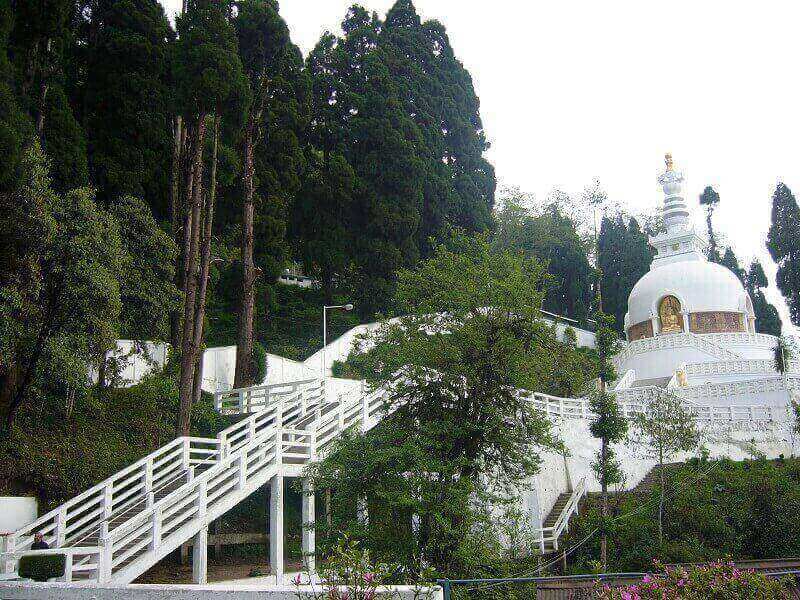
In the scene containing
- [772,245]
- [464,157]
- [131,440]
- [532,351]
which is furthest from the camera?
[772,245]

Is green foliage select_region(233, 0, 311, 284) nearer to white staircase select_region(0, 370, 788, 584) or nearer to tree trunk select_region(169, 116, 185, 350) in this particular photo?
tree trunk select_region(169, 116, 185, 350)

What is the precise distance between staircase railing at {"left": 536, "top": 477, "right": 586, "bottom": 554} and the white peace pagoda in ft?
38.3

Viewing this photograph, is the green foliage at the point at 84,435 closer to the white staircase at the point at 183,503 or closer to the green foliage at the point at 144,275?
the white staircase at the point at 183,503

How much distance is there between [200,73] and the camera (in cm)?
2214

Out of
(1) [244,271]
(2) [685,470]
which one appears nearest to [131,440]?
(1) [244,271]

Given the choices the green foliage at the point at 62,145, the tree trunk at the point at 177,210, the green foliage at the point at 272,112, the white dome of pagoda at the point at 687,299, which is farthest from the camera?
the white dome of pagoda at the point at 687,299

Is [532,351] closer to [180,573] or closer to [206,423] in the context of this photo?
[180,573]

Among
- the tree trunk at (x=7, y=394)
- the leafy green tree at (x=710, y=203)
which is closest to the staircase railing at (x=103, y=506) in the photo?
the tree trunk at (x=7, y=394)

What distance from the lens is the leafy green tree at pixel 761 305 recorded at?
53.4 m

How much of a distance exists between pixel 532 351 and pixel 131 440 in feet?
33.9

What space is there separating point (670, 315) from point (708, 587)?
43.0 m

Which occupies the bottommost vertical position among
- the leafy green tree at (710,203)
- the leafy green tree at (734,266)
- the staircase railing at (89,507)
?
the staircase railing at (89,507)

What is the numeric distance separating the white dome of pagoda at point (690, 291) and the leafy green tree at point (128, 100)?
106 feet

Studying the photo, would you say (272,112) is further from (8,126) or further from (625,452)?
(625,452)
